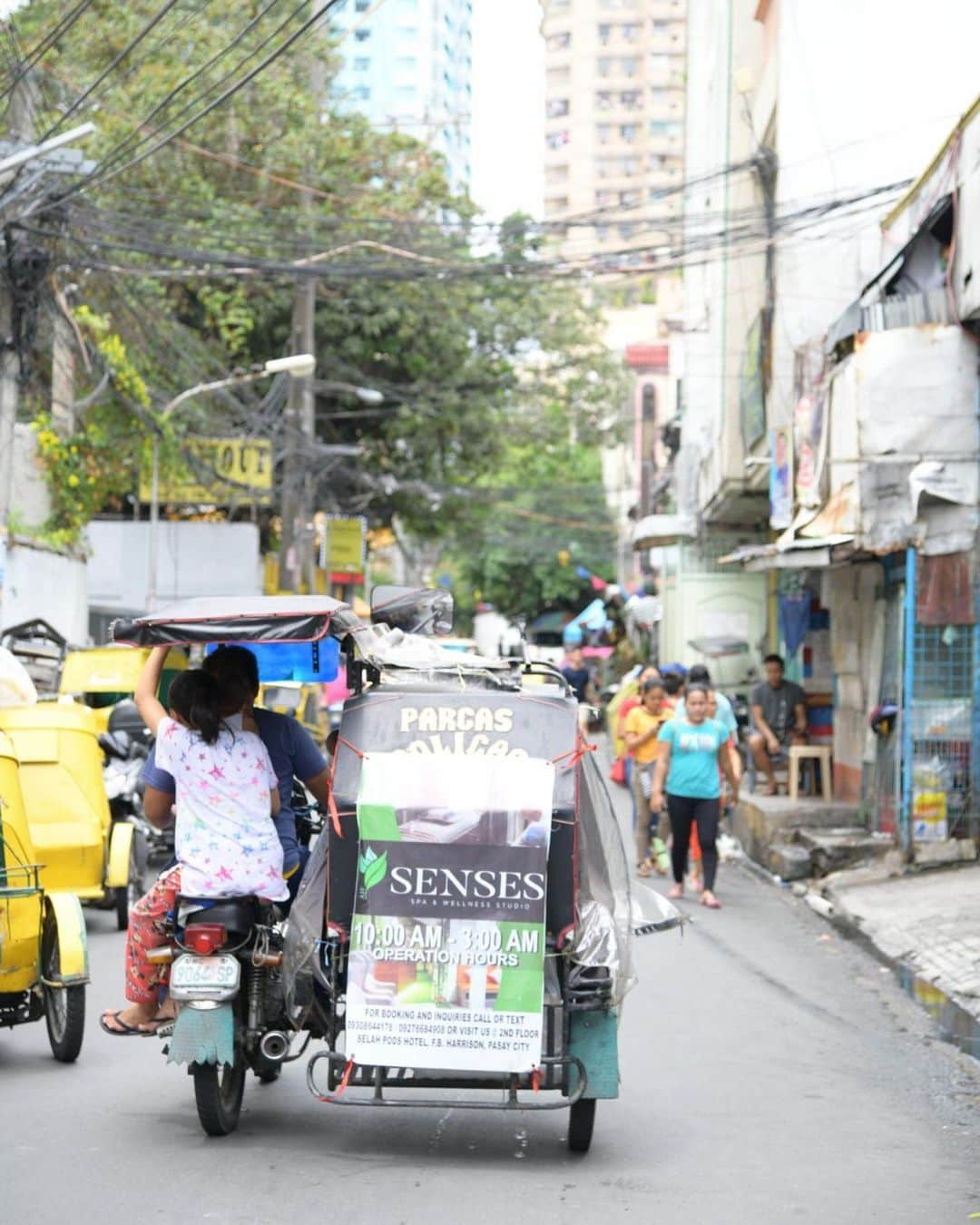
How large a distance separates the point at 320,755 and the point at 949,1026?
176 inches

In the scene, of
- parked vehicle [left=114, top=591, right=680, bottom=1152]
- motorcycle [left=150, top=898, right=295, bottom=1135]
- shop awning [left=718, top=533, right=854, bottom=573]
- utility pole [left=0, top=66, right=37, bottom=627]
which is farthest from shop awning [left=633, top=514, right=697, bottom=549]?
motorcycle [left=150, top=898, right=295, bottom=1135]

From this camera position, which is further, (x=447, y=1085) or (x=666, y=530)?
(x=666, y=530)

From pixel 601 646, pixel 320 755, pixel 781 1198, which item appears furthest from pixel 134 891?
pixel 601 646

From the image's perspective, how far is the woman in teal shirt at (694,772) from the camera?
44.8 ft

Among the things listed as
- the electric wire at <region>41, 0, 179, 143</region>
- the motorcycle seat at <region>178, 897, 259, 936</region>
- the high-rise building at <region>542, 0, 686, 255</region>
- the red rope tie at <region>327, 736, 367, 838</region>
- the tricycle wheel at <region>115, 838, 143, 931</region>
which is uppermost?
the high-rise building at <region>542, 0, 686, 255</region>

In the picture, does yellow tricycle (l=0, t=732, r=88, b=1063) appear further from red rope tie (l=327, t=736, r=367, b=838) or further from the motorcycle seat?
red rope tie (l=327, t=736, r=367, b=838)

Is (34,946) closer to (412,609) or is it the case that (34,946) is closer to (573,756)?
(412,609)

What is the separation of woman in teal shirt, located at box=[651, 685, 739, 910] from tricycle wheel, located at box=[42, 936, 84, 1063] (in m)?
6.54

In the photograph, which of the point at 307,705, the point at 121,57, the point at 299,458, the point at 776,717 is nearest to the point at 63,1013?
the point at 121,57

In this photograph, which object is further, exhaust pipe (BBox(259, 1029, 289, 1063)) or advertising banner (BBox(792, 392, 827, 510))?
advertising banner (BBox(792, 392, 827, 510))

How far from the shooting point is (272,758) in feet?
23.2

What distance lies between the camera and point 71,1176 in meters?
6.00

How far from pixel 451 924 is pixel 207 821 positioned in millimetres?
1085

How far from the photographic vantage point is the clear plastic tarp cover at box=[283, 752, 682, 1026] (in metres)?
6.36
